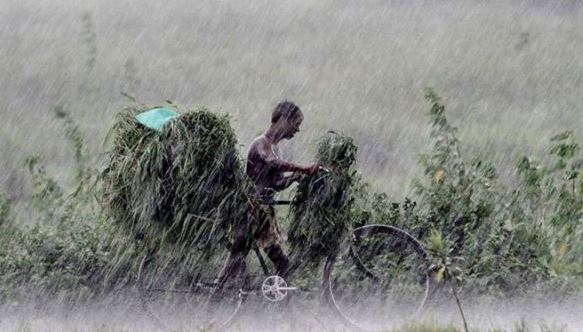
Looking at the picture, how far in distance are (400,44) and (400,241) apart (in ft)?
37.0

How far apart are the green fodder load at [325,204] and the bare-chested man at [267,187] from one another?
12cm

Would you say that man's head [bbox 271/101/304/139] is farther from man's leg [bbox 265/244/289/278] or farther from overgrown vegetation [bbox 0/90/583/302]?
man's leg [bbox 265/244/289/278]

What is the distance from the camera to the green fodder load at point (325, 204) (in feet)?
25.9

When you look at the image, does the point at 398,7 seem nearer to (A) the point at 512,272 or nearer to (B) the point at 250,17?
(B) the point at 250,17

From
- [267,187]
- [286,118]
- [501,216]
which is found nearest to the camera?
[286,118]

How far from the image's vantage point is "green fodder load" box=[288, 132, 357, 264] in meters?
7.89

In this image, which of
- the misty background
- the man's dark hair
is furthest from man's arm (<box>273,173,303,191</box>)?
the misty background

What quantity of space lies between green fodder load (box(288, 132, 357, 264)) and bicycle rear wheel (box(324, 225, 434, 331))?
0.27m

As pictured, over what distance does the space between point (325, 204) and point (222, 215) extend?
2.51 feet

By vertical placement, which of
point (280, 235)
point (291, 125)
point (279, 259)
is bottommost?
point (279, 259)

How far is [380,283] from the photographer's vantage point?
8516 millimetres

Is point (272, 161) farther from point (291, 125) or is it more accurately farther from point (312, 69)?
point (312, 69)

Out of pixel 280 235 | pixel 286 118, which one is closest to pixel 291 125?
pixel 286 118

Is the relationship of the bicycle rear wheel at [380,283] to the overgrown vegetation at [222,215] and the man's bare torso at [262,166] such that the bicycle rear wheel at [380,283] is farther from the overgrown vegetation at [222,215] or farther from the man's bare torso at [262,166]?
the man's bare torso at [262,166]
